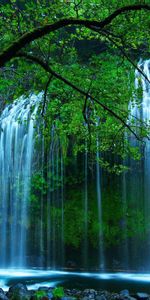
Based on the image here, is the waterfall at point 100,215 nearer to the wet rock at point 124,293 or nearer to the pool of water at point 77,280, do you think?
the pool of water at point 77,280

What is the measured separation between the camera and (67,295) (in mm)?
7309

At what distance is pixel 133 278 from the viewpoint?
9.59 meters

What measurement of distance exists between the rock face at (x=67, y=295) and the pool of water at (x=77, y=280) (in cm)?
58

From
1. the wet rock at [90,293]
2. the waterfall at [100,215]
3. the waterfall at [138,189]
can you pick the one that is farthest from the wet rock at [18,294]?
the waterfall at [138,189]

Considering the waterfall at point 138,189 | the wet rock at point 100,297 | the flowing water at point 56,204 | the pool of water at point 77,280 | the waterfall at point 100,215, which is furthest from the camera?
the flowing water at point 56,204

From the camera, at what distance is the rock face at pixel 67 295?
6512 millimetres

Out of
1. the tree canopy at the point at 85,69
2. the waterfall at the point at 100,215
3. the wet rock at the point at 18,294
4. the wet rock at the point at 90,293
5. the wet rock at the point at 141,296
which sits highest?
the tree canopy at the point at 85,69

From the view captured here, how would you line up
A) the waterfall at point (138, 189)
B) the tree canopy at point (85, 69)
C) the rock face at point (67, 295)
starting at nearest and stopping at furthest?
the tree canopy at point (85, 69) → the rock face at point (67, 295) → the waterfall at point (138, 189)

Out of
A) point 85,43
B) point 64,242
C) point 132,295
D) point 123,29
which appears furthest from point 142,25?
point 85,43

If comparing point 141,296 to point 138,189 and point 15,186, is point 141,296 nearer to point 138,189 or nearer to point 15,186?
point 138,189

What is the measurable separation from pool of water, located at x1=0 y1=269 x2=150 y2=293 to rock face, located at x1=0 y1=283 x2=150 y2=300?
577 mm

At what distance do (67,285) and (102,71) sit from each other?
A: 5.33m


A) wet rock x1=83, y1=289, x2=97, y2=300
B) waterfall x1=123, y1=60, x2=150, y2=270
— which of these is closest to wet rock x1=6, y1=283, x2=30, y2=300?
wet rock x1=83, y1=289, x2=97, y2=300

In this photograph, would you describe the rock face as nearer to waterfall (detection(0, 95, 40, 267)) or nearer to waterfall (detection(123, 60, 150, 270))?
waterfall (detection(123, 60, 150, 270))
